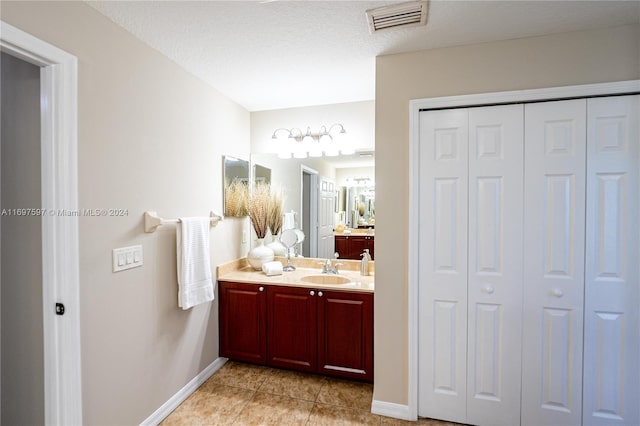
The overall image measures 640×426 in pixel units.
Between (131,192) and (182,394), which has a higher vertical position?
(131,192)

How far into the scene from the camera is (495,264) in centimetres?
193

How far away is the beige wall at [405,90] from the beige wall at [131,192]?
138cm

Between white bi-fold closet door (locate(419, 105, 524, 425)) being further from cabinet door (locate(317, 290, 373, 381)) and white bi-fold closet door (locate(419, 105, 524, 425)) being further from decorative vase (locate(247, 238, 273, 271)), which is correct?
decorative vase (locate(247, 238, 273, 271))

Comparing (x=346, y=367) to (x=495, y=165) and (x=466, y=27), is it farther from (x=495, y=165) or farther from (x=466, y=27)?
(x=466, y=27)

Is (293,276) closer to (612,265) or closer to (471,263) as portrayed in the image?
(471,263)

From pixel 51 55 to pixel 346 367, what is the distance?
2.53m

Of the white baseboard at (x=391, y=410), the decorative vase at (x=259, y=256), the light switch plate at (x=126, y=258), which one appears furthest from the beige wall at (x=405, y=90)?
the light switch plate at (x=126, y=258)

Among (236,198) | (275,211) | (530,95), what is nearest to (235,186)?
(236,198)

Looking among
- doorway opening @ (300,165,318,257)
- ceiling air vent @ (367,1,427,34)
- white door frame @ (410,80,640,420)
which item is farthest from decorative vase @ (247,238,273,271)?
ceiling air vent @ (367,1,427,34)

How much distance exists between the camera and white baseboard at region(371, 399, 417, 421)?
79.8 inches

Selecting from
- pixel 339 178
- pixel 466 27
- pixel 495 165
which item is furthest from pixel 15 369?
pixel 466 27

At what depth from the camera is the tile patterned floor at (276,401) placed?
79.4 inches

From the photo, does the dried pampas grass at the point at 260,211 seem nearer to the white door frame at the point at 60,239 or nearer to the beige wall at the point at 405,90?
the beige wall at the point at 405,90

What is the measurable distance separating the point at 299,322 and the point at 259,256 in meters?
0.72
